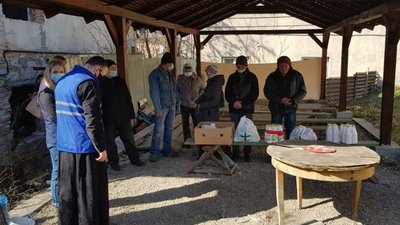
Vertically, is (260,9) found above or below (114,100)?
above

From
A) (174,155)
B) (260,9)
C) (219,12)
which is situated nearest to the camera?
(174,155)

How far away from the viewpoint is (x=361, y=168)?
3.28 metres

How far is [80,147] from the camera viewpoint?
3.21 metres

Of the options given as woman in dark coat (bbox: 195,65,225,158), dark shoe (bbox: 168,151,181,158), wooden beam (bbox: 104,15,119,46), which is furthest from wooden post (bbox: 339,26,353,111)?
wooden beam (bbox: 104,15,119,46)

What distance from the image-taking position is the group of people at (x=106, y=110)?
126 inches

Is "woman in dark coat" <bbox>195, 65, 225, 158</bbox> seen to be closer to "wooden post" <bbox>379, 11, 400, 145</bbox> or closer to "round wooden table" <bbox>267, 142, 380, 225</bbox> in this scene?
"round wooden table" <bbox>267, 142, 380, 225</bbox>

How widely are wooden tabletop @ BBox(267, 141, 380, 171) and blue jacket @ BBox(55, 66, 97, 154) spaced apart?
1847mm

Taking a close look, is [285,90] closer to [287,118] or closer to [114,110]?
[287,118]

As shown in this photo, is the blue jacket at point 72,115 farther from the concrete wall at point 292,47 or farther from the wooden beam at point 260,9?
the concrete wall at point 292,47

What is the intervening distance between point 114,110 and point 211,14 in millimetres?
6170

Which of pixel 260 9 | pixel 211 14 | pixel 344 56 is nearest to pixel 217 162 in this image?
pixel 344 56

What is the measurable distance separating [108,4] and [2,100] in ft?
10.2

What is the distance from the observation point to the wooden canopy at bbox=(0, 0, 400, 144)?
5549mm

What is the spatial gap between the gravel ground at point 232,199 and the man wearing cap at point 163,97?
2.36ft
